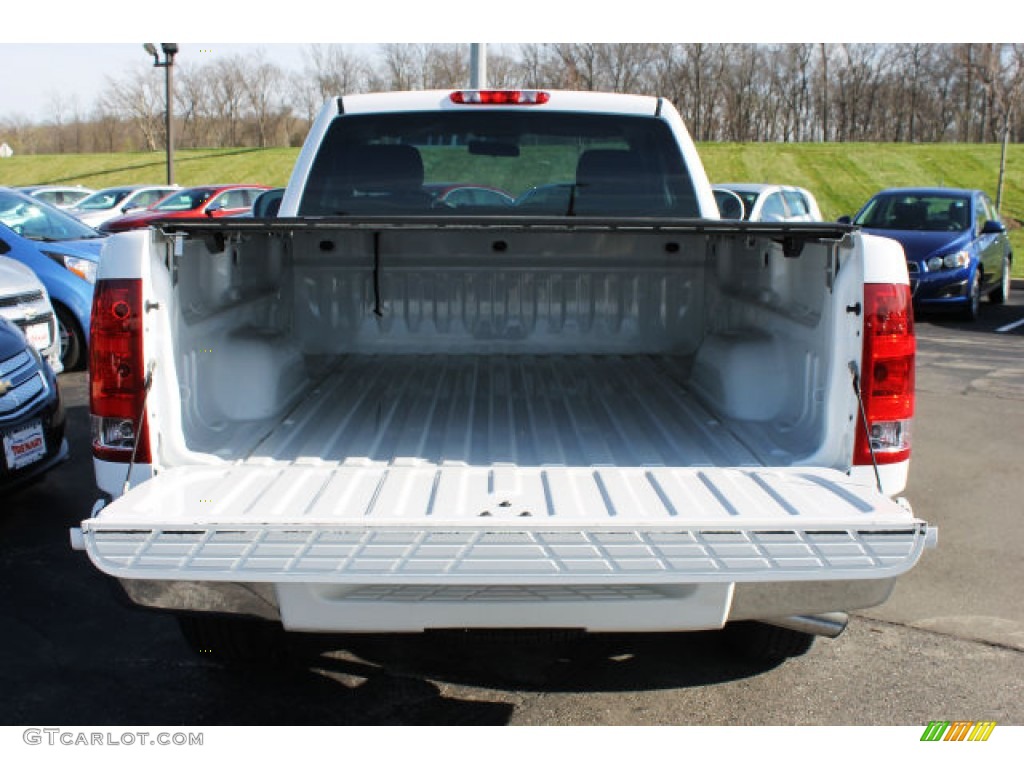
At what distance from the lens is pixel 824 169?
117 ft

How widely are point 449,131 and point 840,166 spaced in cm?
3485

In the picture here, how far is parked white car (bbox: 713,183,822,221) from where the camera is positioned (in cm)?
1391

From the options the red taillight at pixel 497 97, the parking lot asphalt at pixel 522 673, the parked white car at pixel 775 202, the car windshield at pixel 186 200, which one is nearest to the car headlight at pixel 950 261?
the parked white car at pixel 775 202

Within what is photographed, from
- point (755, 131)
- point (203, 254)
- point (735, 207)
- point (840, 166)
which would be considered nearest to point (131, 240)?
point (203, 254)

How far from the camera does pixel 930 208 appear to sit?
13570mm

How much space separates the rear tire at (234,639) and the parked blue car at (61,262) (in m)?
6.06

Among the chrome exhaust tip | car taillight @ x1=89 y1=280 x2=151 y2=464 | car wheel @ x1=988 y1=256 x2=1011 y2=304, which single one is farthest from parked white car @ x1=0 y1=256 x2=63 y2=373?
car wheel @ x1=988 y1=256 x2=1011 y2=304

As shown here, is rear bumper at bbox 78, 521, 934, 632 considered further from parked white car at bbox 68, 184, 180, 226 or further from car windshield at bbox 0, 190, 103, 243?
parked white car at bbox 68, 184, 180, 226

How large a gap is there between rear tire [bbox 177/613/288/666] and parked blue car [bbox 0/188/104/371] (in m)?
6.06

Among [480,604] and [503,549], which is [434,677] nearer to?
[480,604]

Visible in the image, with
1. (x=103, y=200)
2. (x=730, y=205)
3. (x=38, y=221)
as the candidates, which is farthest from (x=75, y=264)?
(x=103, y=200)

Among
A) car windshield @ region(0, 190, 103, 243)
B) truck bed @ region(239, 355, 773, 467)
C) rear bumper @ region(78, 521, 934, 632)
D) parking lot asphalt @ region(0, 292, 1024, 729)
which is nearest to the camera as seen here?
rear bumper @ region(78, 521, 934, 632)

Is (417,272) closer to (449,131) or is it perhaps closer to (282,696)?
(449,131)
